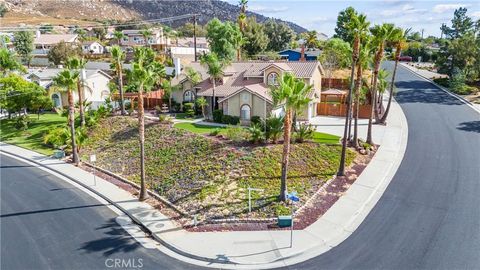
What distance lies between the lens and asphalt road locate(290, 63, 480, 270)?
1766cm

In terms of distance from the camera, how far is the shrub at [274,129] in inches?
1216

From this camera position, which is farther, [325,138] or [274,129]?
[325,138]

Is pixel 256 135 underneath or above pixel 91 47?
underneath

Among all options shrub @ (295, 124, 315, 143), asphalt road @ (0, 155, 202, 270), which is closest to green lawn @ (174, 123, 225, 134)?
shrub @ (295, 124, 315, 143)

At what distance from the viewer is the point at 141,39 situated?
10981 cm

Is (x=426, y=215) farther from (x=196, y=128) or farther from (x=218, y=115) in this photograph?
(x=218, y=115)

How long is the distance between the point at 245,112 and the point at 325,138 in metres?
9.30

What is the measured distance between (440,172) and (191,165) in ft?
62.8

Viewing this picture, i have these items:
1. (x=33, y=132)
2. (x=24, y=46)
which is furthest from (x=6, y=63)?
(x=24, y=46)

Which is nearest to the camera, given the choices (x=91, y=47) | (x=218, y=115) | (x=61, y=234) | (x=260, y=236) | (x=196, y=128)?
(x=260, y=236)

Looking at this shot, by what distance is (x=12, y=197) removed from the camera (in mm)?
27016

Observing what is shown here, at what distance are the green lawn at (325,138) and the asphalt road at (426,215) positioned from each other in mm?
5989

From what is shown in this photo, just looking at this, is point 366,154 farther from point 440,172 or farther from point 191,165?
point 191,165

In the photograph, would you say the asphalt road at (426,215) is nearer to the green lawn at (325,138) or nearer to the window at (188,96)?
the green lawn at (325,138)
